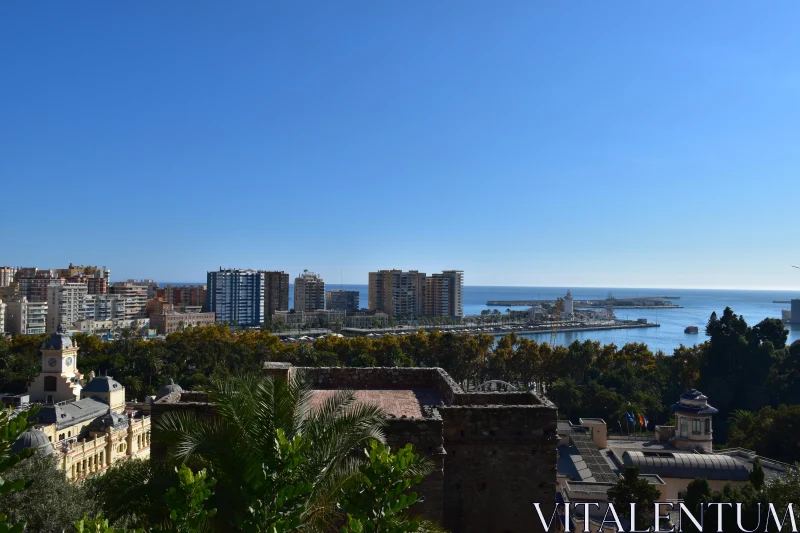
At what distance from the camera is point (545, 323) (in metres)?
132

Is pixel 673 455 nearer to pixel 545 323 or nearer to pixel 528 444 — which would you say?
pixel 528 444

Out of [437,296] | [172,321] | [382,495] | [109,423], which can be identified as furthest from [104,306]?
[382,495]

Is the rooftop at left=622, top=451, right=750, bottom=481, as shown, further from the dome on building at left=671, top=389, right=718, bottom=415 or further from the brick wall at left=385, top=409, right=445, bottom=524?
the brick wall at left=385, top=409, right=445, bottom=524

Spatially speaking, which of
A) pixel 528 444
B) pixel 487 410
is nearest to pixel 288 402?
pixel 487 410

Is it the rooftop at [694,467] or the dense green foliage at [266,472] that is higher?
the dense green foliage at [266,472]

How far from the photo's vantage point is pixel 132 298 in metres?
112

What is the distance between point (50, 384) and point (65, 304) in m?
→ 69.3

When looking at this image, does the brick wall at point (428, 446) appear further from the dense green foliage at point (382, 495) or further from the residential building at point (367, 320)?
the residential building at point (367, 320)

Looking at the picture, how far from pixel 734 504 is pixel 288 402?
9336mm

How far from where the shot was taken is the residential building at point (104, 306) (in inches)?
3991

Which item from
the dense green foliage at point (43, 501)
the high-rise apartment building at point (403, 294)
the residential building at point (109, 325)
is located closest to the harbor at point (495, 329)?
the high-rise apartment building at point (403, 294)

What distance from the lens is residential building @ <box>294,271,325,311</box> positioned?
13350 centimetres

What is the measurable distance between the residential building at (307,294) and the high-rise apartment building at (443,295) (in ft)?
79.5

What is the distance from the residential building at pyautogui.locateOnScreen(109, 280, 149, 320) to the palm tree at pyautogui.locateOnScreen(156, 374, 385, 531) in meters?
114
